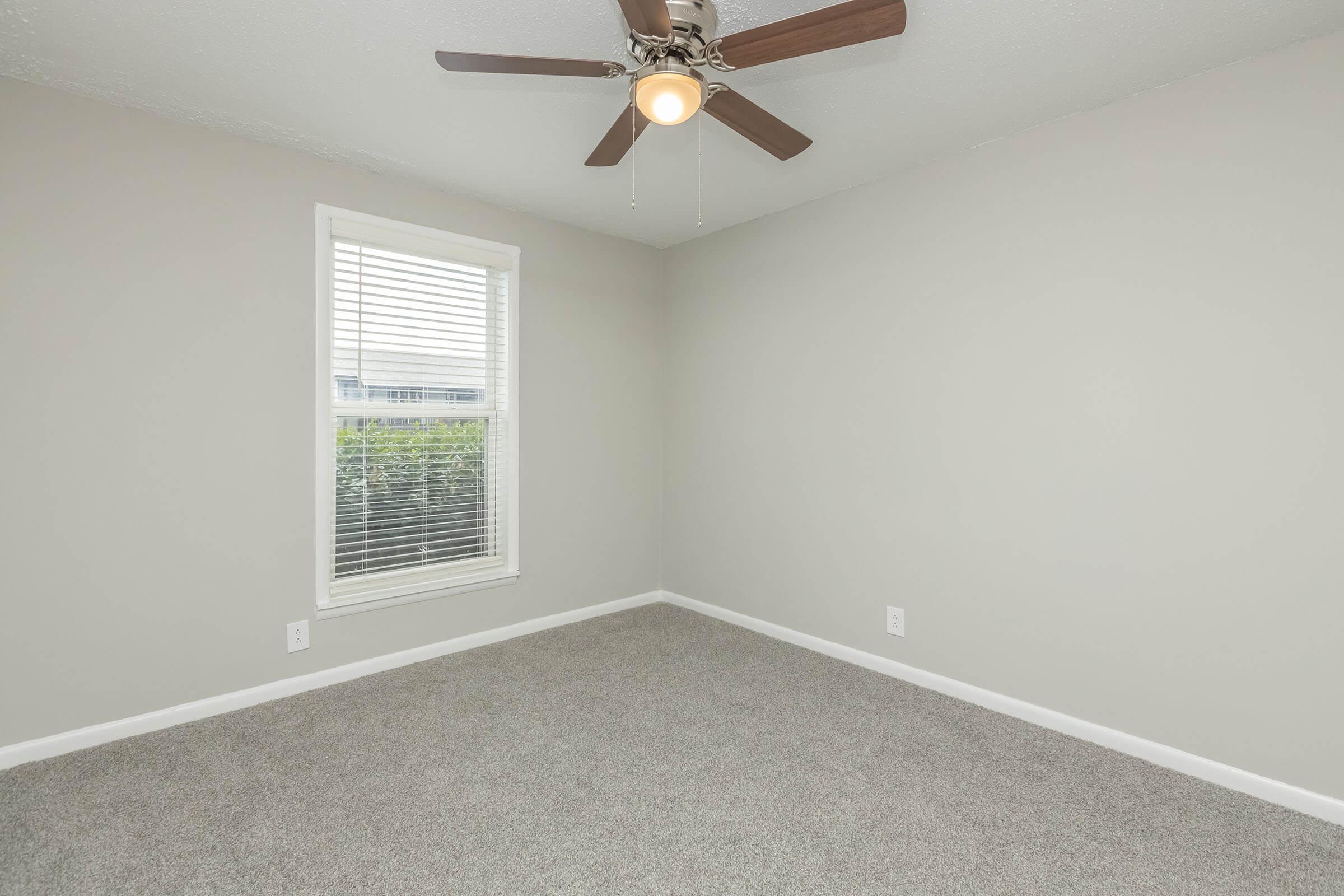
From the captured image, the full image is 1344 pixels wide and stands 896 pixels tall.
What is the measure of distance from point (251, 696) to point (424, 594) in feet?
2.61

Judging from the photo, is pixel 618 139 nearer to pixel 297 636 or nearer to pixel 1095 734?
pixel 297 636

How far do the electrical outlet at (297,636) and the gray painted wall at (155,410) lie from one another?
1.7 inches

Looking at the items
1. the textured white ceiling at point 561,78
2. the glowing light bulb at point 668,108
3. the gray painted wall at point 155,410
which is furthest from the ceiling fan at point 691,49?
the gray painted wall at point 155,410

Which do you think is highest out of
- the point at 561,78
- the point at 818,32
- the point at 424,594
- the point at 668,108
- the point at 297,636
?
the point at 561,78

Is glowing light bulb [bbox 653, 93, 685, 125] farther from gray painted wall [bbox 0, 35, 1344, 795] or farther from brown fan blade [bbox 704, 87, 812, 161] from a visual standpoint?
gray painted wall [bbox 0, 35, 1344, 795]

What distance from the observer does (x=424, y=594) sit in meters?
3.14

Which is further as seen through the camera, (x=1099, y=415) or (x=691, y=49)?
(x=1099, y=415)

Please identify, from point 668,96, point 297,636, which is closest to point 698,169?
point 668,96

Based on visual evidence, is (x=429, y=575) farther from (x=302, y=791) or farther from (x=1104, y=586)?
(x=1104, y=586)

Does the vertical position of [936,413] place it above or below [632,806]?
above

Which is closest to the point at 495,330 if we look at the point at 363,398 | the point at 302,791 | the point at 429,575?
the point at 363,398

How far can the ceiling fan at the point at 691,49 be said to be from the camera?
→ 4.73 feet

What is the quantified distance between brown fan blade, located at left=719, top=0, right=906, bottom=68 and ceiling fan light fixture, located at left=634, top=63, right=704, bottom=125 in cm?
13

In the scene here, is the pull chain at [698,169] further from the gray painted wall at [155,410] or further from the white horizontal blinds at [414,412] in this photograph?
the gray painted wall at [155,410]
